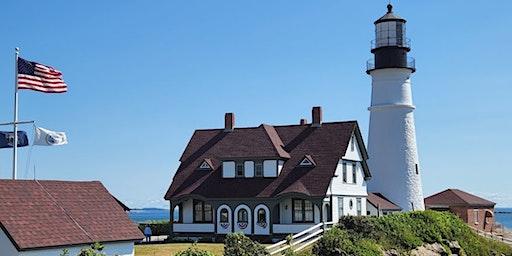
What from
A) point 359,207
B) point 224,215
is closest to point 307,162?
point 359,207

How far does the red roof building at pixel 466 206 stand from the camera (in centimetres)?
4928

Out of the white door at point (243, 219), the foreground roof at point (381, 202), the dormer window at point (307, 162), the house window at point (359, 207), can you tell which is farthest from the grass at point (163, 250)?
the foreground roof at point (381, 202)

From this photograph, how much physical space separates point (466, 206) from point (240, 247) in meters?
30.5

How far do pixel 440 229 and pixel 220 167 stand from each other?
12607mm

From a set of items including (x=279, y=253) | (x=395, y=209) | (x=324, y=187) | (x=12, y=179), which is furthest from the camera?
A: (x=395, y=209)

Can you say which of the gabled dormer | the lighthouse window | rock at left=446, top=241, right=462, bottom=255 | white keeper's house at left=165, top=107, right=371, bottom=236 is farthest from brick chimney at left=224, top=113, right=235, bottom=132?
rock at left=446, top=241, right=462, bottom=255

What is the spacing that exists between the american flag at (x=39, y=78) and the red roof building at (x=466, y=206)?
106 feet

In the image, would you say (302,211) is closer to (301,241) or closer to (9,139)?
(301,241)

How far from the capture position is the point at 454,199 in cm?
5038

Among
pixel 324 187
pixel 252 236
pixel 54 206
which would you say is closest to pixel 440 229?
pixel 324 187

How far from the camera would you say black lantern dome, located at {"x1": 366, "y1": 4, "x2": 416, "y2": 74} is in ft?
145

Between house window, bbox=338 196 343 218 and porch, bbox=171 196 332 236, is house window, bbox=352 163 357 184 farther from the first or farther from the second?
porch, bbox=171 196 332 236

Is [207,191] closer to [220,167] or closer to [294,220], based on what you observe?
[220,167]

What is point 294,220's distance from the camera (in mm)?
37156
